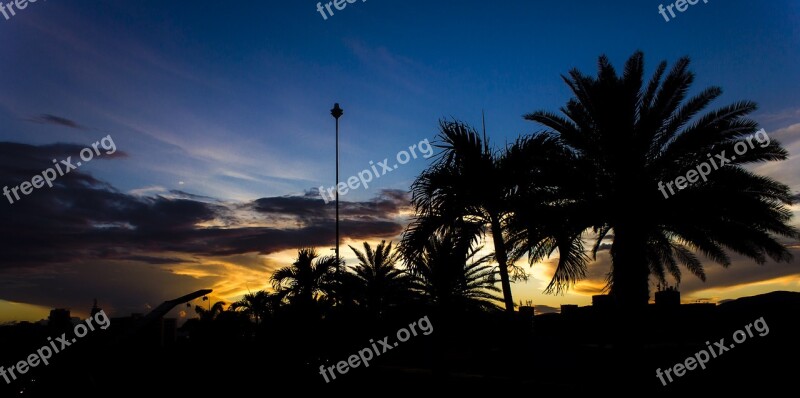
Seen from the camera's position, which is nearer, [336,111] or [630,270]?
[630,270]

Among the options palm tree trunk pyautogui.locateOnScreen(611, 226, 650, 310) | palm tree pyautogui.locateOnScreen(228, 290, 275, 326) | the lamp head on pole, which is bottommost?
palm tree trunk pyautogui.locateOnScreen(611, 226, 650, 310)

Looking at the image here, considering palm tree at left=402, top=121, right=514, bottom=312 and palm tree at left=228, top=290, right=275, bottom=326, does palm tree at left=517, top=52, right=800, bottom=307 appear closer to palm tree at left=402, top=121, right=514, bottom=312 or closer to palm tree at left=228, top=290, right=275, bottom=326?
palm tree at left=402, top=121, right=514, bottom=312

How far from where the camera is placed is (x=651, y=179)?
1530 cm

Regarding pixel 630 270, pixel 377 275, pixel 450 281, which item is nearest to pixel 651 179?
pixel 630 270

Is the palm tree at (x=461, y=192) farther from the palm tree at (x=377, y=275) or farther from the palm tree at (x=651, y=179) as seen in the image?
the palm tree at (x=377, y=275)

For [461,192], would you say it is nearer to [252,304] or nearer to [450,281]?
[450,281]

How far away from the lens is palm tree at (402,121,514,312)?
15992 millimetres

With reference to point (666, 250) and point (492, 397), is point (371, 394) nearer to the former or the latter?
point (492, 397)

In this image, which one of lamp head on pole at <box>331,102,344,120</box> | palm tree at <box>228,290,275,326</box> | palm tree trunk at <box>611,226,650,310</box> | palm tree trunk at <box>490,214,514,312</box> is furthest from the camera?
palm tree at <box>228,290,275,326</box>

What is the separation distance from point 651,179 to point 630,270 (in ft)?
8.37

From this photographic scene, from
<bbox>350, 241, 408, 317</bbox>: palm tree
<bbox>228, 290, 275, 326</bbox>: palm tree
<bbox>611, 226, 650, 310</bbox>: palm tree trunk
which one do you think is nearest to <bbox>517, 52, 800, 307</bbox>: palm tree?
<bbox>611, 226, 650, 310</bbox>: palm tree trunk

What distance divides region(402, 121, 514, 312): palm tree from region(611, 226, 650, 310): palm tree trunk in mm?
2905

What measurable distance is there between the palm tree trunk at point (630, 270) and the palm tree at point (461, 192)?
2905 millimetres

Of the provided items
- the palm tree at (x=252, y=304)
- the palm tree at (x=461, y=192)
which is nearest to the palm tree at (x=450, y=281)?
the palm tree at (x=461, y=192)
